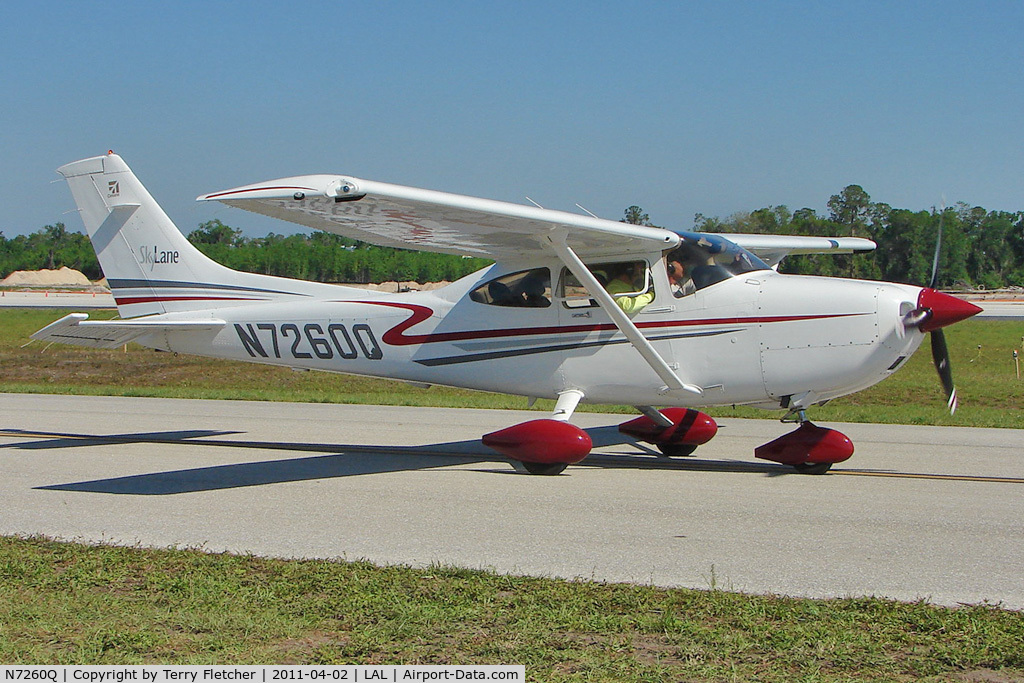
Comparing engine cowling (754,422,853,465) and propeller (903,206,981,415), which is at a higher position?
propeller (903,206,981,415)

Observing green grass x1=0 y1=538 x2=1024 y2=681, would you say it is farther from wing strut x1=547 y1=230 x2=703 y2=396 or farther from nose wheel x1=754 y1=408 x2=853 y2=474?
nose wheel x1=754 y1=408 x2=853 y2=474

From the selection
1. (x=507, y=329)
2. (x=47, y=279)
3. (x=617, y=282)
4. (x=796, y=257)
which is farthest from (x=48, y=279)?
(x=617, y=282)

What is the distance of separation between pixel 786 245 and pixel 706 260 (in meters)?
3.30

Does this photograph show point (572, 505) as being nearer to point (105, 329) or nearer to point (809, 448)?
point (809, 448)

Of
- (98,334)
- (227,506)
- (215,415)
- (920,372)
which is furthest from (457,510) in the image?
(920,372)

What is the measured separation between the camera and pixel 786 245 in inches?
498

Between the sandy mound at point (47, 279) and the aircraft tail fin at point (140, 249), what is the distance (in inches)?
4185

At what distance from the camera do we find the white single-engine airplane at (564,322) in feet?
29.0

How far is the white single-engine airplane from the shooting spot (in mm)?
8852

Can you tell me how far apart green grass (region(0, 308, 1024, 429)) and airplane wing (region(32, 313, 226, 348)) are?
610cm

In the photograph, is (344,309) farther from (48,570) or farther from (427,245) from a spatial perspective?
(48,570)

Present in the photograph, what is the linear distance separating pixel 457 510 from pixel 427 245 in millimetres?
3466

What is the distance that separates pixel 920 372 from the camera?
2484cm
